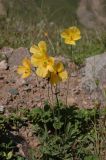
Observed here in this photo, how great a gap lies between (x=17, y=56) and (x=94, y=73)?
1175mm

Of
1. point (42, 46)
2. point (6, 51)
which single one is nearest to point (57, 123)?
point (42, 46)

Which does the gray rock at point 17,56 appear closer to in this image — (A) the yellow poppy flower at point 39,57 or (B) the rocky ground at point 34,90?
(B) the rocky ground at point 34,90

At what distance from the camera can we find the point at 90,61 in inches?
235

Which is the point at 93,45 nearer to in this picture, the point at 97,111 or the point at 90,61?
the point at 90,61

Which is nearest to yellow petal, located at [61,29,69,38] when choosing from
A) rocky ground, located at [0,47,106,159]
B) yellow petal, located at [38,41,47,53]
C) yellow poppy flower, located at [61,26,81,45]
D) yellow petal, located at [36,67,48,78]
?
yellow poppy flower, located at [61,26,81,45]

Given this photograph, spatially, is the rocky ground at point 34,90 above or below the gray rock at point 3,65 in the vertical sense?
below

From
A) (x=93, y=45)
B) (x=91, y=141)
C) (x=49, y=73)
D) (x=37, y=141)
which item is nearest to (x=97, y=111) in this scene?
(x=91, y=141)

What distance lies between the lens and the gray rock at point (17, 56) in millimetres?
5945

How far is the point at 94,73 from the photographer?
209 inches

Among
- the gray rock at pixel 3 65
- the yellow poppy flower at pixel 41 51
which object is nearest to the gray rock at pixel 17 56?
the gray rock at pixel 3 65

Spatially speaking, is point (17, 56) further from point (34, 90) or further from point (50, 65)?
point (50, 65)

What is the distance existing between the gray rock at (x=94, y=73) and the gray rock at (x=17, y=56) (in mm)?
774

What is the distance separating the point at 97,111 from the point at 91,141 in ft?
1.26

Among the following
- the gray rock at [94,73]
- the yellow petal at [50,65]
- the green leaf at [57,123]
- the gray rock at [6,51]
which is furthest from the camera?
the gray rock at [6,51]
